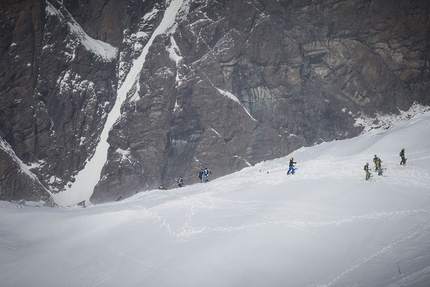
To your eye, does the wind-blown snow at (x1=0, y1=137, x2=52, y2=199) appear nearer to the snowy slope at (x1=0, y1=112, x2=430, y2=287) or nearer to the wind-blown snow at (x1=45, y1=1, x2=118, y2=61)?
the wind-blown snow at (x1=45, y1=1, x2=118, y2=61)

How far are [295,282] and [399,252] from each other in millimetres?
4250

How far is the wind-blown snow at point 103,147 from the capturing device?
10294 cm

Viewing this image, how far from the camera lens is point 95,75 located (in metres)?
116

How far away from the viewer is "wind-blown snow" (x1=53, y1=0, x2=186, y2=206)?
338 ft

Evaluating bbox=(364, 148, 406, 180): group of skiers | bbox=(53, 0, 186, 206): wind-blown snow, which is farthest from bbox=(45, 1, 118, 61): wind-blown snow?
bbox=(364, 148, 406, 180): group of skiers

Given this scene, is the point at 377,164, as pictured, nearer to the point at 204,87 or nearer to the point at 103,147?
the point at 204,87

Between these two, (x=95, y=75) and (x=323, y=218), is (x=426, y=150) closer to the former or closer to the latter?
(x=323, y=218)

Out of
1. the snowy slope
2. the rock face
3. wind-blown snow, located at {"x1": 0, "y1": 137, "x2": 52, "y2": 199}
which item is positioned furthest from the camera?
wind-blown snow, located at {"x1": 0, "y1": 137, "x2": 52, "y2": 199}

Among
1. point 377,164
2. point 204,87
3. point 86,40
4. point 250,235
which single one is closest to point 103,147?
point 86,40

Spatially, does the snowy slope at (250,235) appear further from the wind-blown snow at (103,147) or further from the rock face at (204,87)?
the wind-blown snow at (103,147)

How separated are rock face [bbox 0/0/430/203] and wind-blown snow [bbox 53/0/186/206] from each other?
205 cm

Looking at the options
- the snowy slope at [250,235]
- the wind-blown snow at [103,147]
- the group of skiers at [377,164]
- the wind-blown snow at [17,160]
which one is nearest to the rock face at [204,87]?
the wind-blown snow at [17,160]

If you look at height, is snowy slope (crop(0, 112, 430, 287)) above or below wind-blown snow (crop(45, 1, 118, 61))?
below

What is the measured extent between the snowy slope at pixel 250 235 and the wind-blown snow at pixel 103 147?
72647mm
